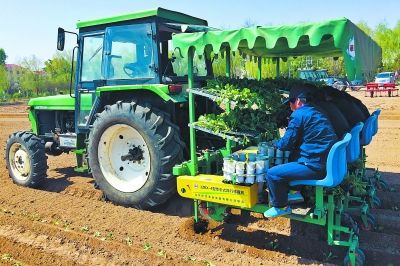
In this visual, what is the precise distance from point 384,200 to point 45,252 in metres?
4.42

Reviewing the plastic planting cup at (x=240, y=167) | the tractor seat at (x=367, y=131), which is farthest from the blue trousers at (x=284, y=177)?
the tractor seat at (x=367, y=131)

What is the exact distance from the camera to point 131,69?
5.56 m

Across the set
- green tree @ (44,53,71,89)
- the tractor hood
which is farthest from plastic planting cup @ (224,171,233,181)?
green tree @ (44,53,71,89)

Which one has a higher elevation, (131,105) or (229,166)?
(131,105)

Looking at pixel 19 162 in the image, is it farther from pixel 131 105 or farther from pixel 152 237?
pixel 152 237

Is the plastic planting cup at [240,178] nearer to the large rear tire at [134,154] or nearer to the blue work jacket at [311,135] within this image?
the blue work jacket at [311,135]

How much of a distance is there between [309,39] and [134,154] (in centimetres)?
288

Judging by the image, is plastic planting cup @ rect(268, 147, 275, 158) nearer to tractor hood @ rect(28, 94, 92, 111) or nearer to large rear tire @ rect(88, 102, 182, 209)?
large rear tire @ rect(88, 102, 182, 209)

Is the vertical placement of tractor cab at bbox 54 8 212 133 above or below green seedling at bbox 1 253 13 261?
above

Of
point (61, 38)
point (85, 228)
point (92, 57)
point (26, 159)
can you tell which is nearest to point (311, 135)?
point (85, 228)

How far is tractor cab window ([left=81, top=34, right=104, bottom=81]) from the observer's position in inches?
235

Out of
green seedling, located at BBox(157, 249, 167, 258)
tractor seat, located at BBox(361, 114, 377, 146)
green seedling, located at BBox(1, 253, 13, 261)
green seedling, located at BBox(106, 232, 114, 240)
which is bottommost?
green seedling, located at BBox(1, 253, 13, 261)

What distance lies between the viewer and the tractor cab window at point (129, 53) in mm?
5391

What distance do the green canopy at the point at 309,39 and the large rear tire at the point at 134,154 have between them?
1.09 meters
